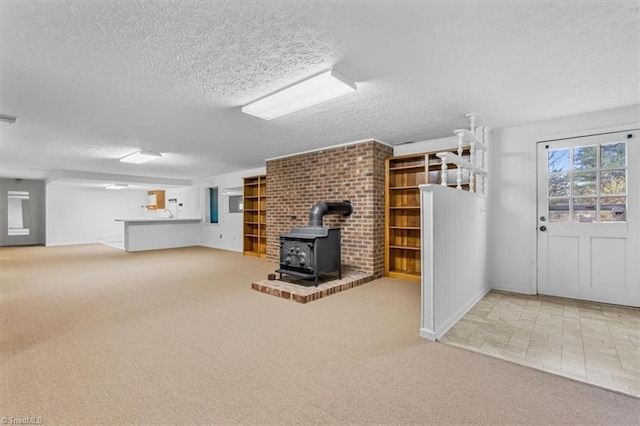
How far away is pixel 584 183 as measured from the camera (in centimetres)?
364

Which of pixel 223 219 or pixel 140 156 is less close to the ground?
pixel 140 156

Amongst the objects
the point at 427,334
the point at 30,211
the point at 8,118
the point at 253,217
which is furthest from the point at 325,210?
the point at 30,211

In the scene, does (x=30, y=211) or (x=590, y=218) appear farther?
(x=30, y=211)

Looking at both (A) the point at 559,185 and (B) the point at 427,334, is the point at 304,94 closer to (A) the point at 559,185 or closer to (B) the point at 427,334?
(B) the point at 427,334

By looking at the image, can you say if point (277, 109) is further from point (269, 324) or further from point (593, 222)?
point (593, 222)

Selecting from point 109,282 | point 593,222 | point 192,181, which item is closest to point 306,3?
point 593,222

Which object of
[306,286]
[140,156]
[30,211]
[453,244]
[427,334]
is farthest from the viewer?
[30,211]

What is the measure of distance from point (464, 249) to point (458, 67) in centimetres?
184

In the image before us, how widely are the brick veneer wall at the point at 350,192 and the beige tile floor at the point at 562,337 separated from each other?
1.83 meters

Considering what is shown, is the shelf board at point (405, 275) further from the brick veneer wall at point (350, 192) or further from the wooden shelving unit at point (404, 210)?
the brick veneer wall at point (350, 192)

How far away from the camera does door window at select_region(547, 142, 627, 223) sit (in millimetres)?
3443

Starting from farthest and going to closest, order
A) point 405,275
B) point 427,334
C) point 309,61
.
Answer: point 405,275 < point 427,334 < point 309,61

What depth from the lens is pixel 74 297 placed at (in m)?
3.65

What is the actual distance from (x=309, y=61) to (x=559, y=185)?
3.65m
